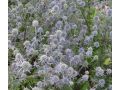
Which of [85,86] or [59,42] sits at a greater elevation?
[59,42]

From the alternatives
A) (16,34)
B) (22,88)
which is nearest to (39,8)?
(16,34)

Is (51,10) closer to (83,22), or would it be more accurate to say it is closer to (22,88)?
(83,22)

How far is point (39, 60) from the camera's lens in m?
1.86

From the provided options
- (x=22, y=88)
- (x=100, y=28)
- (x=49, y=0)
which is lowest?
(x=22, y=88)

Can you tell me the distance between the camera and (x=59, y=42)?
1854mm

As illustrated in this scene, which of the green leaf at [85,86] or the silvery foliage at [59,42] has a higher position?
the silvery foliage at [59,42]

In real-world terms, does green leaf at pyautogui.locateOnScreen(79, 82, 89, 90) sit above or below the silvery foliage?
below

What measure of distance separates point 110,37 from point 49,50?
0.35 m

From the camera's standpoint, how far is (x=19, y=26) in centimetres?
199

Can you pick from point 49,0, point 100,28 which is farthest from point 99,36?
point 49,0

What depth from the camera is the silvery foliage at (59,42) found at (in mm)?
1810

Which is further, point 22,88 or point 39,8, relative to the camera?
point 39,8

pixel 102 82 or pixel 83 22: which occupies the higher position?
pixel 83 22

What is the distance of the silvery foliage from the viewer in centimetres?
181
